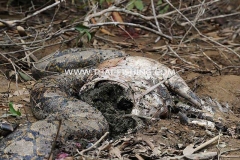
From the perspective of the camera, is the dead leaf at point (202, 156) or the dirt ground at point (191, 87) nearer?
the dead leaf at point (202, 156)

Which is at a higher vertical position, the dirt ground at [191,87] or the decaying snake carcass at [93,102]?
the decaying snake carcass at [93,102]

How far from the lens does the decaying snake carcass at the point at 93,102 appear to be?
3330mm

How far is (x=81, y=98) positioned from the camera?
455cm

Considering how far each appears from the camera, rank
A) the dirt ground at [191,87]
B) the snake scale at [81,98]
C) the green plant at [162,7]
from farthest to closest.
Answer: the green plant at [162,7] → the dirt ground at [191,87] → the snake scale at [81,98]

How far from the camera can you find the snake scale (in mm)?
3311

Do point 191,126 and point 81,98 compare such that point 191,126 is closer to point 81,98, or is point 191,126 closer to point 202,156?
point 202,156

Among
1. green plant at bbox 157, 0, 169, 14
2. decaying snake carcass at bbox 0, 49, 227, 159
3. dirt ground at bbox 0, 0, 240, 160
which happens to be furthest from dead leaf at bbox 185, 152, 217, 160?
green plant at bbox 157, 0, 169, 14

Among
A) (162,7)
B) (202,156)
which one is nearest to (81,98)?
(202,156)

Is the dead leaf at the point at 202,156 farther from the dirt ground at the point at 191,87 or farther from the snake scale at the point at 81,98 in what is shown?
the snake scale at the point at 81,98

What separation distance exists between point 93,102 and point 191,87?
4.60ft

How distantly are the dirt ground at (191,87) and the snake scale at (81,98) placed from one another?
22 cm

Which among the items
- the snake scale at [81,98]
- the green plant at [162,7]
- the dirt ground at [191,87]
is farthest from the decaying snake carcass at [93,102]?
the green plant at [162,7]

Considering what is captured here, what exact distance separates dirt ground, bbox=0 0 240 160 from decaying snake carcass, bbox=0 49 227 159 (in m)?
0.19

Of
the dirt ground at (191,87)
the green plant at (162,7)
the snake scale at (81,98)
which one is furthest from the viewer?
the green plant at (162,7)
